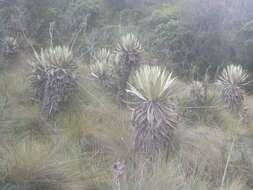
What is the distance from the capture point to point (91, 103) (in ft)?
25.4

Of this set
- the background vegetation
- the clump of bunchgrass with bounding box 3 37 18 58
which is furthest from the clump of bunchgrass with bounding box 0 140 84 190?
the clump of bunchgrass with bounding box 3 37 18 58

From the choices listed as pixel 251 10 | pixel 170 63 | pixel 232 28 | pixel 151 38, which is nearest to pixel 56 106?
pixel 170 63

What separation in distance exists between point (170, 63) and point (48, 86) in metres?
7.32

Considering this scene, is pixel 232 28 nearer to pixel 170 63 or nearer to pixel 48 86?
pixel 170 63

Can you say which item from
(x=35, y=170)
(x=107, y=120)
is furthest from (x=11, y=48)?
(x=35, y=170)

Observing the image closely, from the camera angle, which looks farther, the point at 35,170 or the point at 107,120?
the point at 107,120

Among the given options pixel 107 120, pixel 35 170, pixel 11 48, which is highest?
pixel 11 48

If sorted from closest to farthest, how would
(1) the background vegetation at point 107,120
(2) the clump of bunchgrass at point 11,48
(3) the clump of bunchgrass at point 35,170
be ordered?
(3) the clump of bunchgrass at point 35,170 → (1) the background vegetation at point 107,120 → (2) the clump of bunchgrass at point 11,48

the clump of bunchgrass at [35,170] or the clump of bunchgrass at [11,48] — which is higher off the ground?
the clump of bunchgrass at [11,48]

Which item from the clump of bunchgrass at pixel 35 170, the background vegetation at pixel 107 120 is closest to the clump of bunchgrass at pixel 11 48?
the background vegetation at pixel 107 120

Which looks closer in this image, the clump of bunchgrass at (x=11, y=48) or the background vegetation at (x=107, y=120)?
the background vegetation at (x=107, y=120)

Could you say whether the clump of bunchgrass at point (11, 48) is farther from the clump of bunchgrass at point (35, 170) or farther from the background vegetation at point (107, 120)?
the clump of bunchgrass at point (35, 170)

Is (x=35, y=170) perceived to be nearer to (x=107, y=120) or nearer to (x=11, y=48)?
(x=107, y=120)

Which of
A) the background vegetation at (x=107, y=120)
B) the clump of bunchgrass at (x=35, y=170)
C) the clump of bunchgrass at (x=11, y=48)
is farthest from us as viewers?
the clump of bunchgrass at (x=11, y=48)
